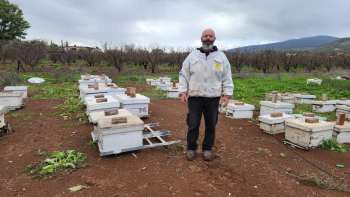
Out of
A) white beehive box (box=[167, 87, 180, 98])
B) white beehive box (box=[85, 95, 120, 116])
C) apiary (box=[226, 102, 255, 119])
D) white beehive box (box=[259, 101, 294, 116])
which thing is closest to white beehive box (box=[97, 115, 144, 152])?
white beehive box (box=[85, 95, 120, 116])

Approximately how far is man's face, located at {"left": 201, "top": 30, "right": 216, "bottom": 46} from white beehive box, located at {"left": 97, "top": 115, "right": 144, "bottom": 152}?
1.57 m

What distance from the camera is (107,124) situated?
10.7ft

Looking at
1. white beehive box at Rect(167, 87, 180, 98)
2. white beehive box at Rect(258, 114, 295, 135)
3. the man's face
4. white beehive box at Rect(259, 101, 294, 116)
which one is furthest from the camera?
white beehive box at Rect(167, 87, 180, 98)

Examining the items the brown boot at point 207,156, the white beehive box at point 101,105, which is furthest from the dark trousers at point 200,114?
the white beehive box at point 101,105

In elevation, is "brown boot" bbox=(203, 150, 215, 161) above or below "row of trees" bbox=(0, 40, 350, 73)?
below

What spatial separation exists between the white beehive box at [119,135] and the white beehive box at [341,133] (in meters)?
3.79

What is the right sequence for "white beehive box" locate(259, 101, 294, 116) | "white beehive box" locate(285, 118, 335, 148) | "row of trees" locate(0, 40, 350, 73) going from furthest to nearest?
"row of trees" locate(0, 40, 350, 73)
"white beehive box" locate(259, 101, 294, 116)
"white beehive box" locate(285, 118, 335, 148)

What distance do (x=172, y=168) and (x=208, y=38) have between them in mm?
1957

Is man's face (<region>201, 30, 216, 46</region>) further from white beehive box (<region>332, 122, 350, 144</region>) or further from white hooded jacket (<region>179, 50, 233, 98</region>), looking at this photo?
white beehive box (<region>332, 122, 350, 144</region>)

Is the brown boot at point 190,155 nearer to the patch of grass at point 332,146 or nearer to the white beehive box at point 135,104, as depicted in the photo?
the white beehive box at point 135,104

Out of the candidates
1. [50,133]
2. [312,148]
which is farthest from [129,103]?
[312,148]

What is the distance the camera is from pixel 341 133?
4.23 meters

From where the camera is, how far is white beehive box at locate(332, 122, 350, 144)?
4176 millimetres

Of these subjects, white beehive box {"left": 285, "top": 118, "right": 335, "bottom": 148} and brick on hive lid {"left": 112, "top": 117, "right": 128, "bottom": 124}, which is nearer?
brick on hive lid {"left": 112, "top": 117, "right": 128, "bottom": 124}
